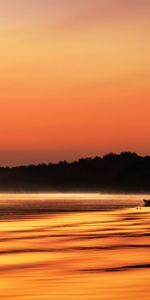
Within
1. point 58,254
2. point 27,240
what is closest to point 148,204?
point 27,240

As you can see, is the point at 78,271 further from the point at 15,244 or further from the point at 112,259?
the point at 15,244

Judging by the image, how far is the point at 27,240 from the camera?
56562 millimetres

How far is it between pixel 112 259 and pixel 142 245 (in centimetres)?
964

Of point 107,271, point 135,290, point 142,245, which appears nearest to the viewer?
point 135,290

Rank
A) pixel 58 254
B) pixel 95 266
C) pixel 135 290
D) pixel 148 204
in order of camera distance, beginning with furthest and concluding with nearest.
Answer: pixel 148 204 < pixel 58 254 < pixel 95 266 < pixel 135 290

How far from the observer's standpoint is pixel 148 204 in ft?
514

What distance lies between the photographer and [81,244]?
52.4m

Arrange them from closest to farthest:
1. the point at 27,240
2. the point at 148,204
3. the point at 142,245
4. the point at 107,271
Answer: the point at 107,271
the point at 142,245
the point at 27,240
the point at 148,204

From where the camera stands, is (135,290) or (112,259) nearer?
(135,290)

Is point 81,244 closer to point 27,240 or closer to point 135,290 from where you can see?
point 27,240

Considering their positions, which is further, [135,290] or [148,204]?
[148,204]

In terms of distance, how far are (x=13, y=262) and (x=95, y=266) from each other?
4.47 meters

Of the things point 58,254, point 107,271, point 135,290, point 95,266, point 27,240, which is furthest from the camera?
point 27,240

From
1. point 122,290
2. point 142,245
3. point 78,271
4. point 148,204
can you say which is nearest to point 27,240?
point 142,245
